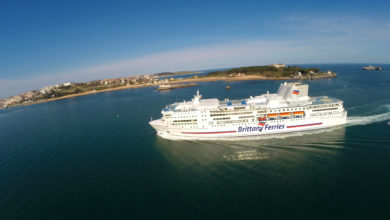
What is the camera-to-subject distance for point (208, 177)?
15914 millimetres

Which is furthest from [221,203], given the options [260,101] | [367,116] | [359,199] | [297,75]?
[297,75]

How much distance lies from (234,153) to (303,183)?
7209 millimetres

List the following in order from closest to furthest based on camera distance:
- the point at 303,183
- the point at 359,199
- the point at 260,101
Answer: the point at 359,199 < the point at 303,183 < the point at 260,101

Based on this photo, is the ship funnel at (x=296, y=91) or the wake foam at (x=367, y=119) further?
the ship funnel at (x=296, y=91)

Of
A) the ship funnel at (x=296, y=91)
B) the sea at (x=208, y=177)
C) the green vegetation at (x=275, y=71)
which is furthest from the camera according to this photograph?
the green vegetation at (x=275, y=71)

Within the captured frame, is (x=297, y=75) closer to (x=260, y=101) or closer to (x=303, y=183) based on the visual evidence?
(x=260, y=101)

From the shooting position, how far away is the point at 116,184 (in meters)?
16.1

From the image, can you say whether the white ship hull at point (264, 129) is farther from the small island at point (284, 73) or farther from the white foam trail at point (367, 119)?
the small island at point (284, 73)

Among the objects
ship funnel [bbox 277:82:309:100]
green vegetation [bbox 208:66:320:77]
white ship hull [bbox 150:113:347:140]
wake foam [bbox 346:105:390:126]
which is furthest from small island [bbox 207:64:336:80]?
white ship hull [bbox 150:113:347:140]

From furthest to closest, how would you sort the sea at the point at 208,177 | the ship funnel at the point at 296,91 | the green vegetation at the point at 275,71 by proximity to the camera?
the green vegetation at the point at 275,71 → the ship funnel at the point at 296,91 → the sea at the point at 208,177

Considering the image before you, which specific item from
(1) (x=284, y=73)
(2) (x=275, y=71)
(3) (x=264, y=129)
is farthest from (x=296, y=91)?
(2) (x=275, y=71)

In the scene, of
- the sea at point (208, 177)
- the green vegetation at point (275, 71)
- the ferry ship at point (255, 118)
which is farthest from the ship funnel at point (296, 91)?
the green vegetation at point (275, 71)

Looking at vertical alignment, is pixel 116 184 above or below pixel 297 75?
below

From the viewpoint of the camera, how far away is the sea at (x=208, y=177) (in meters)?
12.3
